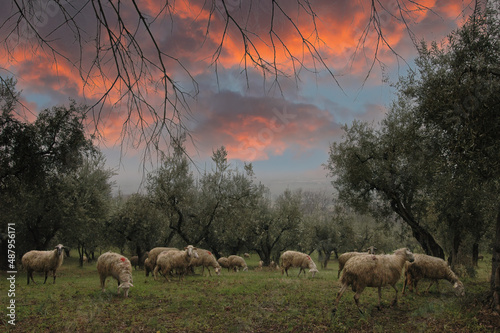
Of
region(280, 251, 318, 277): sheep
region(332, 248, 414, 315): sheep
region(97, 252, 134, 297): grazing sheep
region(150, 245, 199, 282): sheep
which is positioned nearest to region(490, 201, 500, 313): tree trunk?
region(332, 248, 414, 315): sheep

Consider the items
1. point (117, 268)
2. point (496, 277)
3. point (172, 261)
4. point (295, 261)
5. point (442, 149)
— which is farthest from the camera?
point (295, 261)

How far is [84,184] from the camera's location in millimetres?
24203

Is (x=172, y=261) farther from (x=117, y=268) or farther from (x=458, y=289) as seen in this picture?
(x=458, y=289)

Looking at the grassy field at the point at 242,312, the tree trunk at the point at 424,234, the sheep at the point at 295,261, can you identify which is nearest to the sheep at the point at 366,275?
the grassy field at the point at 242,312

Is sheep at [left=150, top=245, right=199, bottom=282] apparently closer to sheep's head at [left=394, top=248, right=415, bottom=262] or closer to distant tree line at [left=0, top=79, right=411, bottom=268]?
distant tree line at [left=0, top=79, right=411, bottom=268]

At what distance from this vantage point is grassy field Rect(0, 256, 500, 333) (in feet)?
22.7

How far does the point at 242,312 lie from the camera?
8.18 meters

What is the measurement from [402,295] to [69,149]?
14652 mm

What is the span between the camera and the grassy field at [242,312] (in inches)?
273

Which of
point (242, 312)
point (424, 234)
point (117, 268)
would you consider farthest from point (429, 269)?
point (117, 268)

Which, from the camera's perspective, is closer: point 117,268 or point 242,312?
point 242,312

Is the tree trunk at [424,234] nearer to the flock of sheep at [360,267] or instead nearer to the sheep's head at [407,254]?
the flock of sheep at [360,267]

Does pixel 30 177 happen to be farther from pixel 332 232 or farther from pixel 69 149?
pixel 332 232

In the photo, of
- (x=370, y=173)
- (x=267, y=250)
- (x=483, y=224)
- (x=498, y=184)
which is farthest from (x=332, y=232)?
(x=498, y=184)
